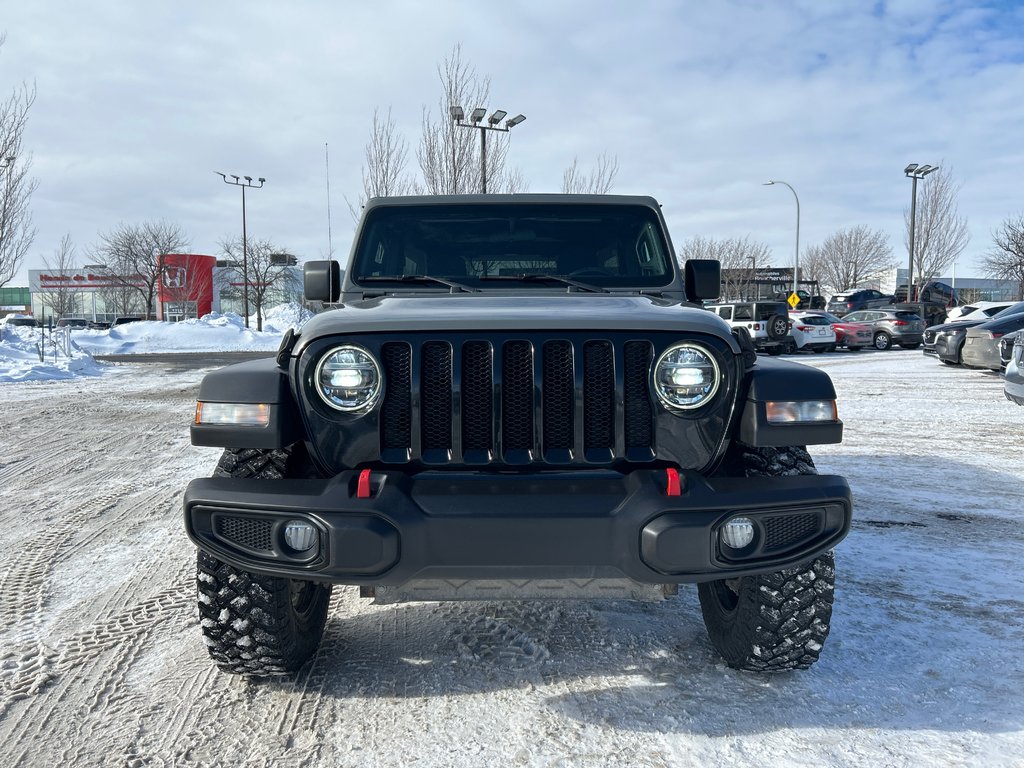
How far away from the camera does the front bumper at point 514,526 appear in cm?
216

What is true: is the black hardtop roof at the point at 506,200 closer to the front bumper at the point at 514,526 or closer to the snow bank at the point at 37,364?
the front bumper at the point at 514,526

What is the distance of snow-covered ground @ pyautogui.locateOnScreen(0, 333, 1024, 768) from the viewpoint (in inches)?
91.3

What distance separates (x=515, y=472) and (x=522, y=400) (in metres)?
0.23

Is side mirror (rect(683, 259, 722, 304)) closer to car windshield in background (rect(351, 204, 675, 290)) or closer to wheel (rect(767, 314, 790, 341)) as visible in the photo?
car windshield in background (rect(351, 204, 675, 290))

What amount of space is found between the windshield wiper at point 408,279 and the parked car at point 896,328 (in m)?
23.3

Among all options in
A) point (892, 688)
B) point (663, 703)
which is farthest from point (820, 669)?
point (663, 703)

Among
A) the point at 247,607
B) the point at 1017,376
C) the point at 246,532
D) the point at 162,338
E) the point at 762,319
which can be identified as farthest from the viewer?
the point at 162,338

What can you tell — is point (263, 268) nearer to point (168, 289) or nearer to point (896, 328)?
point (168, 289)

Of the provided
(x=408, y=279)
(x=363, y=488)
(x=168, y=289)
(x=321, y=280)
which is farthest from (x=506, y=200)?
(x=168, y=289)

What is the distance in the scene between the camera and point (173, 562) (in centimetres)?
407

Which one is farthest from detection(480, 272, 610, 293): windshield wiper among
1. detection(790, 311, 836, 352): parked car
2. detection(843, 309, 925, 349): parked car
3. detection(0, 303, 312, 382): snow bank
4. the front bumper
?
detection(843, 309, 925, 349): parked car

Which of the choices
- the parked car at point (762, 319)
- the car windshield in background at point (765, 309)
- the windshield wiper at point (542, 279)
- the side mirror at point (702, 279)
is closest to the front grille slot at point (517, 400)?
the windshield wiper at point (542, 279)

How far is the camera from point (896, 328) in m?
23.4

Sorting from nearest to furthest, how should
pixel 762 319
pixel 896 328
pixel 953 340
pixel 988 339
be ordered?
1. pixel 988 339
2. pixel 953 340
3. pixel 762 319
4. pixel 896 328
